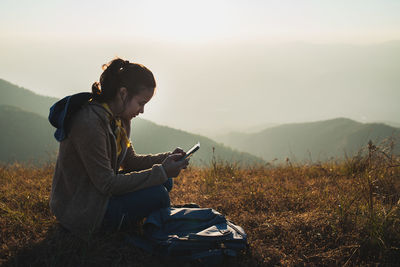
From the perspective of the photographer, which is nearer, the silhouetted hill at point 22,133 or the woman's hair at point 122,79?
the woman's hair at point 122,79

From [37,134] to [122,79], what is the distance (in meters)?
78.2

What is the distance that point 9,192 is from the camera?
13.7ft

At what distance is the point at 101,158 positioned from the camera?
7.80 ft

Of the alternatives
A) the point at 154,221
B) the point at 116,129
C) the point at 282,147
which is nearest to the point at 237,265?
the point at 154,221

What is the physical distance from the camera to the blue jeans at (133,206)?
2.70 meters

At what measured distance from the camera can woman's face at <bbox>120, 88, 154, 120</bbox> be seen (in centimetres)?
260

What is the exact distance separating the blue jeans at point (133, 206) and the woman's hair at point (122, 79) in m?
0.92

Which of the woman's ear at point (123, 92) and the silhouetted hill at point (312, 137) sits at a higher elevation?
the woman's ear at point (123, 92)

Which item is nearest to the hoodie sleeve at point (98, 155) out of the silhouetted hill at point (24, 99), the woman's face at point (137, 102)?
the woman's face at point (137, 102)

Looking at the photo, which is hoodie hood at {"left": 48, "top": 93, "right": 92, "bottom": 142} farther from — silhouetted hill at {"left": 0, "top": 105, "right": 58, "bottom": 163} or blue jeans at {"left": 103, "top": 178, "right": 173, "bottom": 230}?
silhouetted hill at {"left": 0, "top": 105, "right": 58, "bottom": 163}

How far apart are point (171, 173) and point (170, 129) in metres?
84.3

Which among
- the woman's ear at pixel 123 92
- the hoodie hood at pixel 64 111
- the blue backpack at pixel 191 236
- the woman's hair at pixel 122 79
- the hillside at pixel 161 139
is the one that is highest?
the woman's hair at pixel 122 79

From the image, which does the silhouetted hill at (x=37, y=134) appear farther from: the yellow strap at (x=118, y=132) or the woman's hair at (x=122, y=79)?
the woman's hair at (x=122, y=79)

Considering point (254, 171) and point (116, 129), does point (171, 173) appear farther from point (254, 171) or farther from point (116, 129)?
point (254, 171)
